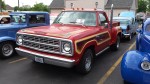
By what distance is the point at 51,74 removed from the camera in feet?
19.3

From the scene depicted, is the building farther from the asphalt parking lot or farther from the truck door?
the asphalt parking lot

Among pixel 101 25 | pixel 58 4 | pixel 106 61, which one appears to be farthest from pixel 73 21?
pixel 58 4

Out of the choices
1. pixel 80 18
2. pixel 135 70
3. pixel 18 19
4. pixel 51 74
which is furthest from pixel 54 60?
pixel 18 19

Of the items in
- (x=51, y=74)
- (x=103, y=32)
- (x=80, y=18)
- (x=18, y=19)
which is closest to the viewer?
(x=51, y=74)

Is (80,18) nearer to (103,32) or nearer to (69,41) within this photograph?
(103,32)

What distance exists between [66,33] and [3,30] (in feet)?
10.9

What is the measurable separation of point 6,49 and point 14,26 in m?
0.99

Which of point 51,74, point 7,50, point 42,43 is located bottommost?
point 51,74

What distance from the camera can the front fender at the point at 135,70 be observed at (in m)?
4.12

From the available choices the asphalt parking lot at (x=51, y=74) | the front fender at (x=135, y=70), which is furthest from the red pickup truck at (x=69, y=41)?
the front fender at (x=135, y=70)

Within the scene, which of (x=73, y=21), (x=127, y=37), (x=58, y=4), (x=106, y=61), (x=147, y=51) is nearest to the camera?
(x=147, y=51)

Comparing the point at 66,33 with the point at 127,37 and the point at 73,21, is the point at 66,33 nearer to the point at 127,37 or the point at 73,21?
the point at 73,21

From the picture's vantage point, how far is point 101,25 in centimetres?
683

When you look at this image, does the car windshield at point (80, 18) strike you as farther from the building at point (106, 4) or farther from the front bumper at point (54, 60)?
the building at point (106, 4)
